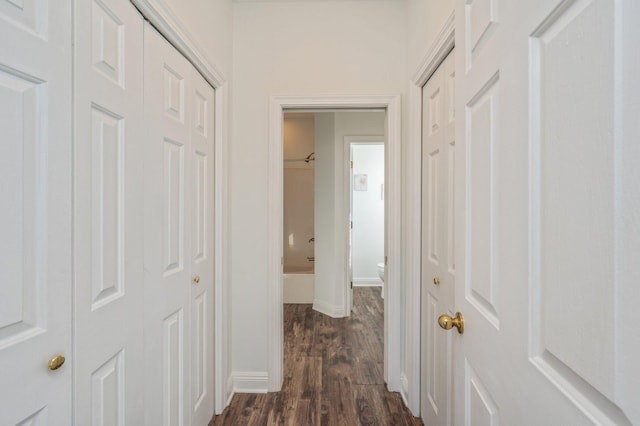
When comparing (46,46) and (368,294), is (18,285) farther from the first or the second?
(368,294)

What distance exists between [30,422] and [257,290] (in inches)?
59.8

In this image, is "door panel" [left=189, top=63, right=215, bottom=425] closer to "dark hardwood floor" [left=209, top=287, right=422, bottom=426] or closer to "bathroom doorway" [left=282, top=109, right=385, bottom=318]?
"dark hardwood floor" [left=209, top=287, right=422, bottom=426]

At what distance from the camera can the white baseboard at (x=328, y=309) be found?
3.74m

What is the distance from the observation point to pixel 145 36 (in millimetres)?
1215

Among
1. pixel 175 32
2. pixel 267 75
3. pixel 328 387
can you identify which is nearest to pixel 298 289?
pixel 328 387

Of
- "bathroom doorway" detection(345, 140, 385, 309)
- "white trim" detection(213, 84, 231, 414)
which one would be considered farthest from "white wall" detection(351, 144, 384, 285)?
"white trim" detection(213, 84, 231, 414)

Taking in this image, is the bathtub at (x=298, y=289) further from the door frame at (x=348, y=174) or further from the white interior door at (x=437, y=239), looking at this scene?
the white interior door at (x=437, y=239)

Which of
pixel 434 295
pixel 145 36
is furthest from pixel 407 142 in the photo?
pixel 145 36

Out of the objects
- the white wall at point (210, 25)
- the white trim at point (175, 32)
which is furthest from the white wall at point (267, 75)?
the white trim at point (175, 32)

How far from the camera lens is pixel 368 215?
211 inches

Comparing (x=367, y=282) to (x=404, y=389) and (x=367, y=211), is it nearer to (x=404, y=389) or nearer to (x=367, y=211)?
(x=367, y=211)

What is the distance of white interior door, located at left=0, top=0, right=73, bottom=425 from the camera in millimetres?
667

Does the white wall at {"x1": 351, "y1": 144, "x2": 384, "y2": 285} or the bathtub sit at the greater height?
the white wall at {"x1": 351, "y1": 144, "x2": 384, "y2": 285}

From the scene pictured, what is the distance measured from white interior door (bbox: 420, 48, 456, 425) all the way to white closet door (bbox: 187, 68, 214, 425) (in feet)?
4.15
